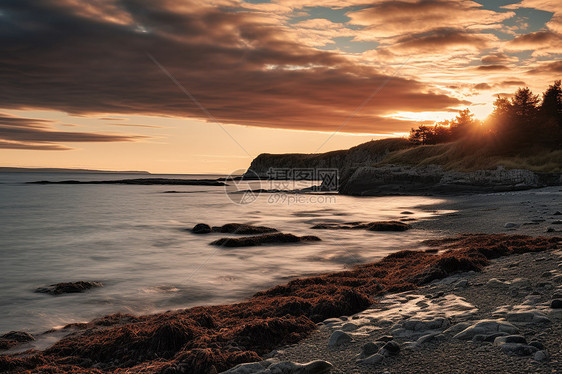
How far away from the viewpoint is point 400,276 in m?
8.51

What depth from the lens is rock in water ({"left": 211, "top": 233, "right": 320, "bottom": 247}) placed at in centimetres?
1605

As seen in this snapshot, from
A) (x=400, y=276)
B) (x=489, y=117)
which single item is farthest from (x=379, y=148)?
(x=400, y=276)

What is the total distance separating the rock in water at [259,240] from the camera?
16.0 metres

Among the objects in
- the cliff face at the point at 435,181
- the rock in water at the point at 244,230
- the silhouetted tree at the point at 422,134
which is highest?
the silhouetted tree at the point at 422,134

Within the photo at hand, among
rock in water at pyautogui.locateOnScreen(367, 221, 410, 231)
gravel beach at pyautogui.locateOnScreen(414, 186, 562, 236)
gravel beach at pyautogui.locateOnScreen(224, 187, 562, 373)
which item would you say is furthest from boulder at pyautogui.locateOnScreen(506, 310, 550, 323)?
rock in water at pyautogui.locateOnScreen(367, 221, 410, 231)

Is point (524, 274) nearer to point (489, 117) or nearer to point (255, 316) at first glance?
point (255, 316)

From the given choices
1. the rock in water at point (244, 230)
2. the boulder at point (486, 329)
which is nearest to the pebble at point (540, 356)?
the boulder at point (486, 329)

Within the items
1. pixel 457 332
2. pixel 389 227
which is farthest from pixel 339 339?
pixel 389 227

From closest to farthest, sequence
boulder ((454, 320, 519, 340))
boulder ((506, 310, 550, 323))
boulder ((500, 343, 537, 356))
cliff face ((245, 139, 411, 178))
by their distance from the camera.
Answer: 1. boulder ((500, 343, 537, 356))
2. boulder ((454, 320, 519, 340))
3. boulder ((506, 310, 550, 323))
4. cliff face ((245, 139, 411, 178))

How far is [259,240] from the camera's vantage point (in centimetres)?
1647

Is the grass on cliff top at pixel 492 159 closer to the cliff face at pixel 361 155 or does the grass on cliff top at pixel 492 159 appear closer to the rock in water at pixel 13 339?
the rock in water at pixel 13 339

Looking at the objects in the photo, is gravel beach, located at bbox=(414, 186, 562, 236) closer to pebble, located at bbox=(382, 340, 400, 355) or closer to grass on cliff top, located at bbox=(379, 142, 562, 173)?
pebble, located at bbox=(382, 340, 400, 355)

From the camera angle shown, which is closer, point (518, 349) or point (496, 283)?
point (518, 349)

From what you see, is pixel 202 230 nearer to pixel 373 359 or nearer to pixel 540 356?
pixel 373 359
